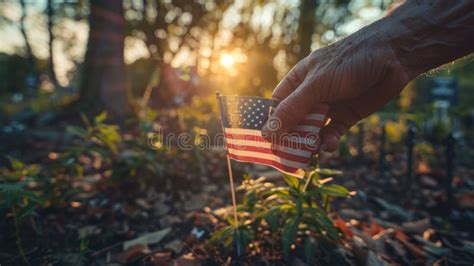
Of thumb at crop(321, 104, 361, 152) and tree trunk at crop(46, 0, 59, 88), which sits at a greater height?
tree trunk at crop(46, 0, 59, 88)

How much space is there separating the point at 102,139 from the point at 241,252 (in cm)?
171

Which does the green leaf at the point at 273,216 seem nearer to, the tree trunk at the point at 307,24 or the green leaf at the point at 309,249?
the green leaf at the point at 309,249

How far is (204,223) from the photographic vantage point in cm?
307

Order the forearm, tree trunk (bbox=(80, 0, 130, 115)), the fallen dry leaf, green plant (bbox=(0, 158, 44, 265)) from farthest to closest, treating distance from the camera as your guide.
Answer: tree trunk (bbox=(80, 0, 130, 115)) < the fallen dry leaf < green plant (bbox=(0, 158, 44, 265)) < the forearm

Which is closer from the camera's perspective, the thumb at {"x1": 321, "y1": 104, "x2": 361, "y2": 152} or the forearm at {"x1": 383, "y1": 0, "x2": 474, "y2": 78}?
the forearm at {"x1": 383, "y1": 0, "x2": 474, "y2": 78}

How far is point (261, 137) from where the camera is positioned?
2.21 metres

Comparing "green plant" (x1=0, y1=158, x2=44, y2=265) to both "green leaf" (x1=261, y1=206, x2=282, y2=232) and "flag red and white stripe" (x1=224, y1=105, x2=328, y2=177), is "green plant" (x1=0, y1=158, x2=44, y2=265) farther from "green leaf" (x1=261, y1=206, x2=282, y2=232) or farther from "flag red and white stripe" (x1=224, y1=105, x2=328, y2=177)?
"green leaf" (x1=261, y1=206, x2=282, y2=232)

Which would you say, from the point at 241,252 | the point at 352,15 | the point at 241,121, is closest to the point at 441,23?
the point at 241,121

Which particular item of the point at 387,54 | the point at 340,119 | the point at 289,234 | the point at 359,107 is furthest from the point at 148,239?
the point at 387,54

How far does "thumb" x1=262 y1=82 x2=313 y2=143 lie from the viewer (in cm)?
195

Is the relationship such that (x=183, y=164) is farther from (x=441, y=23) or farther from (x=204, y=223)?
(x=441, y=23)

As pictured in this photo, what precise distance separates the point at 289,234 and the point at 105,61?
Result: 6647 mm

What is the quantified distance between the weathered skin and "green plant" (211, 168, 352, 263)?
51 cm

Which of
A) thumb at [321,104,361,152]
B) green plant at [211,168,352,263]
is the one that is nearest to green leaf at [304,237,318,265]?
green plant at [211,168,352,263]
